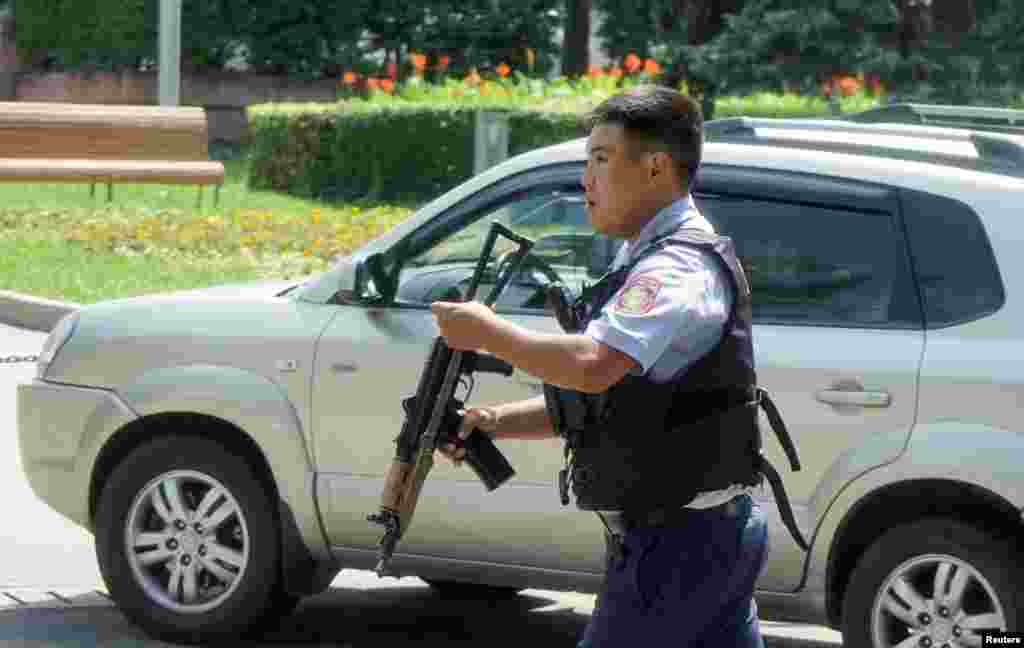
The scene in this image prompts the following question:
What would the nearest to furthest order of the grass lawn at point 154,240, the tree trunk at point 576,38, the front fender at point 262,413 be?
the front fender at point 262,413 < the grass lawn at point 154,240 < the tree trunk at point 576,38

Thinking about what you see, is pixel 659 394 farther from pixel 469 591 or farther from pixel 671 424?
pixel 469 591

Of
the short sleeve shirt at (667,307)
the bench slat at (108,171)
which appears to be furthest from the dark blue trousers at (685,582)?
the bench slat at (108,171)

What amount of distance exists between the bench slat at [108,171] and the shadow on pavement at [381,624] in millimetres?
11779

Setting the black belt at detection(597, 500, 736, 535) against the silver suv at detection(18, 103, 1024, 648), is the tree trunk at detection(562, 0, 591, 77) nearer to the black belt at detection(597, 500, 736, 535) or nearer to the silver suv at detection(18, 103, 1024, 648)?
the silver suv at detection(18, 103, 1024, 648)

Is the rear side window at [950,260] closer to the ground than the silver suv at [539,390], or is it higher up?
higher up

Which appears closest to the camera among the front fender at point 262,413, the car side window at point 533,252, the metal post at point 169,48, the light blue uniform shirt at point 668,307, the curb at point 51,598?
the light blue uniform shirt at point 668,307

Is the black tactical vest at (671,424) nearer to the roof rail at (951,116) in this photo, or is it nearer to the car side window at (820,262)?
the car side window at (820,262)

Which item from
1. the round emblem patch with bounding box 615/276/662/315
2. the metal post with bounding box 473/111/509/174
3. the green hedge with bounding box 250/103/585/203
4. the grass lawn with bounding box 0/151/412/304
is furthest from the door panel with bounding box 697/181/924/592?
the green hedge with bounding box 250/103/585/203

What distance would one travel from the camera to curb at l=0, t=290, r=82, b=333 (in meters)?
13.3

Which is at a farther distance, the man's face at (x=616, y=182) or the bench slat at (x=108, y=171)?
the bench slat at (x=108, y=171)

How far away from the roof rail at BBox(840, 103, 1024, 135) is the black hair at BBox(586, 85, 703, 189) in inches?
125

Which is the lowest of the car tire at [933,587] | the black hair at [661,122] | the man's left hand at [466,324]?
the car tire at [933,587]

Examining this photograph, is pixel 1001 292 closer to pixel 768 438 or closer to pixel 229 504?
pixel 768 438

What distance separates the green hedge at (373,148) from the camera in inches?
866
